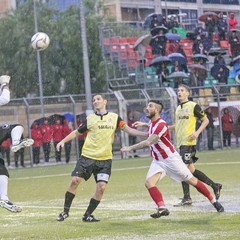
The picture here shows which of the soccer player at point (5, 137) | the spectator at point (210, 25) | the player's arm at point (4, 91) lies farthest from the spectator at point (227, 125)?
the player's arm at point (4, 91)

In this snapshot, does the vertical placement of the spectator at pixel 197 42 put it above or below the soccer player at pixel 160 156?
above

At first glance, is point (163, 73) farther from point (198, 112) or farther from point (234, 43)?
point (198, 112)

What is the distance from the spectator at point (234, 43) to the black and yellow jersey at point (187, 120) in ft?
100.0

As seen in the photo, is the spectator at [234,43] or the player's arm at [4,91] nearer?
the player's arm at [4,91]

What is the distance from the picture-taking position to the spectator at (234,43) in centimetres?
4547

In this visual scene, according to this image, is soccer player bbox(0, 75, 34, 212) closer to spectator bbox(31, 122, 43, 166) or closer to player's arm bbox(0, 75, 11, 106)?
player's arm bbox(0, 75, 11, 106)

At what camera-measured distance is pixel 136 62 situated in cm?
4516

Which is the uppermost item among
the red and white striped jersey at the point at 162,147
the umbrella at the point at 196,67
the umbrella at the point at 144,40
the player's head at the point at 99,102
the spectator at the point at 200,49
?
the umbrella at the point at 144,40

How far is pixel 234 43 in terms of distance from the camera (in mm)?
45531

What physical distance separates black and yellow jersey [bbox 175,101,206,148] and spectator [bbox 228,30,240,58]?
3047 cm

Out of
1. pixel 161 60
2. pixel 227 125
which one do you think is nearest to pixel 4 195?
pixel 227 125

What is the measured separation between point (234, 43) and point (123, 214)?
1290 inches

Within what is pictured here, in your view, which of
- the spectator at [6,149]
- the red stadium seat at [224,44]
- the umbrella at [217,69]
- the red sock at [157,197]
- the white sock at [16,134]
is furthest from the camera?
the red stadium seat at [224,44]

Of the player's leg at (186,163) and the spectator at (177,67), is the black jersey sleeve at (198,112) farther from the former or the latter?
the spectator at (177,67)
